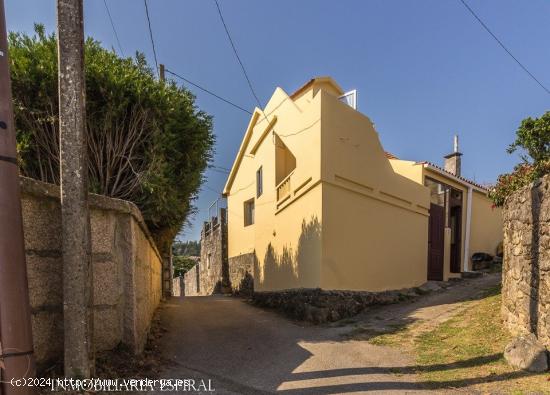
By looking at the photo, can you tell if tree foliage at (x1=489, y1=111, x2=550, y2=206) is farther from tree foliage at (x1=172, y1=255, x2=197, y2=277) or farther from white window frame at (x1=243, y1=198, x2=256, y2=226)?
tree foliage at (x1=172, y1=255, x2=197, y2=277)

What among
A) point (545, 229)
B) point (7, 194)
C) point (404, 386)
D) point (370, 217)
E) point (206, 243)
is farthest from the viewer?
point (206, 243)

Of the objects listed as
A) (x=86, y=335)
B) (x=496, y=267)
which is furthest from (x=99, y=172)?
(x=496, y=267)

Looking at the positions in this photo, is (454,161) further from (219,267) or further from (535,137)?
(219,267)

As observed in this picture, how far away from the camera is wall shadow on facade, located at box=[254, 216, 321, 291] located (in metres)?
8.33

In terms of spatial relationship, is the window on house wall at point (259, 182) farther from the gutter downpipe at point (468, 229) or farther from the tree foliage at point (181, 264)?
the tree foliage at point (181, 264)

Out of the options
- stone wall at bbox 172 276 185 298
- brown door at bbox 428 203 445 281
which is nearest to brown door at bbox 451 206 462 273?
brown door at bbox 428 203 445 281

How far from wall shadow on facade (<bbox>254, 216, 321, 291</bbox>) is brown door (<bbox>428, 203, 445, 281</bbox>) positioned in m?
5.12

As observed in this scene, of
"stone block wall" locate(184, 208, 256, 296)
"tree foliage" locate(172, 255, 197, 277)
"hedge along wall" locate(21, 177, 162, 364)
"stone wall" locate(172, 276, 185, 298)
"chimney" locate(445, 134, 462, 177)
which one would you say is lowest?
"stone wall" locate(172, 276, 185, 298)

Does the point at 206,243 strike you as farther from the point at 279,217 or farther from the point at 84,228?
the point at 84,228

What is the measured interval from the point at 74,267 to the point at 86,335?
0.62m

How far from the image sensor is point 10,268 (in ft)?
8.19

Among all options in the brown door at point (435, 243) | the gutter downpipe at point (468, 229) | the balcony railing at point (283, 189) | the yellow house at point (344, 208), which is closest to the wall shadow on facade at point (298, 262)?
the yellow house at point (344, 208)

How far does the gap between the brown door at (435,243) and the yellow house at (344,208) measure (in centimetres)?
4

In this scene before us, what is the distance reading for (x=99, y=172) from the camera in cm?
591
